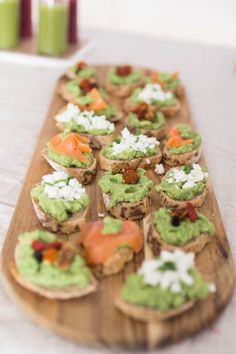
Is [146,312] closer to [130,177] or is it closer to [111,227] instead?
[111,227]

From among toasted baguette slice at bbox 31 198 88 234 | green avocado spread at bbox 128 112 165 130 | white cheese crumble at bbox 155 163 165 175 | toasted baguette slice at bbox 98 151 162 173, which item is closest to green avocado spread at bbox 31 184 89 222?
toasted baguette slice at bbox 31 198 88 234

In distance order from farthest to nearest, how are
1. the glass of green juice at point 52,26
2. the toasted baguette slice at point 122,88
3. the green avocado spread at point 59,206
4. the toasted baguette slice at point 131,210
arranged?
the glass of green juice at point 52,26 → the toasted baguette slice at point 122,88 → the toasted baguette slice at point 131,210 → the green avocado spread at point 59,206

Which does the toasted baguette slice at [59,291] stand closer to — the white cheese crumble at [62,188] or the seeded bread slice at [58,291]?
the seeded bread slice at [58,291]

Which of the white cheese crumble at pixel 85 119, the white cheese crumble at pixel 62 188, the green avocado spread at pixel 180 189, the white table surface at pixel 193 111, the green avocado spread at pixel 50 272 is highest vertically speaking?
the green avocado spread at pixel 50 272

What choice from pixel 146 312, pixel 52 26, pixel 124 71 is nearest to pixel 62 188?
pixel 146 312

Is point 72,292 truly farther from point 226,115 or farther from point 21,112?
point 226,115

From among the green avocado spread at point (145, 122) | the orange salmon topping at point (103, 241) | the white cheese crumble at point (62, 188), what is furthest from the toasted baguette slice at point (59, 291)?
the green avocado spread at point (145, 122)

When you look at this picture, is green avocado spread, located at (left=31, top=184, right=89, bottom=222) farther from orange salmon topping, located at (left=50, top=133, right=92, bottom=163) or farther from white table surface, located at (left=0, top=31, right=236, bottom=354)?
orange salmon topping, located at (left=50, top=133, right=92, bottom=163)
